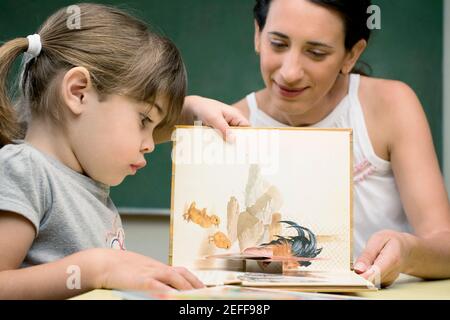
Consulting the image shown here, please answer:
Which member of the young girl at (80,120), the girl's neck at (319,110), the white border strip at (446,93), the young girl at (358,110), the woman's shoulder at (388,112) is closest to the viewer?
the young girl at (80,120)

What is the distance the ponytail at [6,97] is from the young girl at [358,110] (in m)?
0.61

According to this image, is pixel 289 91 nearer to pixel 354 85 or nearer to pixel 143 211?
pixel 354 85

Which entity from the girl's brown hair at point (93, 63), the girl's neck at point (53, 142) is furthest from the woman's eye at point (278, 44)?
the girl's neck at point (53, 142)

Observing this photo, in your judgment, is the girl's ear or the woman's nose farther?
the woman's nose

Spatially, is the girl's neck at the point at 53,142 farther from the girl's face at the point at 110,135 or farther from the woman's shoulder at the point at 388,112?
the woman's shoulder at the point at 388,112

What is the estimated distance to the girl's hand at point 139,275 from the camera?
77 cm

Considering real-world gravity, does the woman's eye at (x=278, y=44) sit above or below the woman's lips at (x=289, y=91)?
above

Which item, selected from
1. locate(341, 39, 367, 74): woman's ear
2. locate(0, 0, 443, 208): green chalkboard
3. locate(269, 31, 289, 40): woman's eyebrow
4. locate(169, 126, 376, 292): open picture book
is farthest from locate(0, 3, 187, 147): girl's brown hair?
locate(0, 0, 443, 208): green chalkboard

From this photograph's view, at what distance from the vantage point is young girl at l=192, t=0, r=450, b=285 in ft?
4.50

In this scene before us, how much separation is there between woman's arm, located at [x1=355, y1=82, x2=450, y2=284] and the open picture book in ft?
0.30

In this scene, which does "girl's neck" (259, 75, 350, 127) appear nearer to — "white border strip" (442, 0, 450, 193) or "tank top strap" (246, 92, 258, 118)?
"tank top strap" (246, 92, 258, 118)

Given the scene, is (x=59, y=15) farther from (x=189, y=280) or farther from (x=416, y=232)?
(x=416, y=232)
